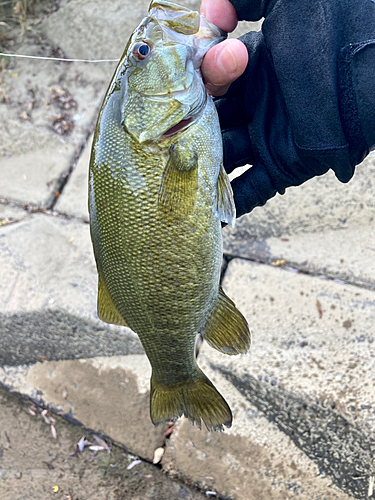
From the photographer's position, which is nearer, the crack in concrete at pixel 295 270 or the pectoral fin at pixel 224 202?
the pectoral fin at pixel 224 202

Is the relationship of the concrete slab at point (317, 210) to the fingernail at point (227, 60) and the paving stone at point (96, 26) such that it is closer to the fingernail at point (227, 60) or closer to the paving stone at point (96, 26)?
the fingernail at point (227, 60)

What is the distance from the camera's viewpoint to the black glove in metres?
1.68

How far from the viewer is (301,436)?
94.3 inches

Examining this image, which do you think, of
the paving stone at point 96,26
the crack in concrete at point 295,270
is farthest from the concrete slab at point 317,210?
the paving stone at point 96,26

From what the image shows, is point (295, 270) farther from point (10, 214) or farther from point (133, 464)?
point (10, 214)

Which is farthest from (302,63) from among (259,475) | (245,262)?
(259,475)

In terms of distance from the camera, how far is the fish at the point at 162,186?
1521 millimetres

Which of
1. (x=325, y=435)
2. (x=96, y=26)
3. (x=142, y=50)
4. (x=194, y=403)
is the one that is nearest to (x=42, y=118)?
(x=96, y=26)

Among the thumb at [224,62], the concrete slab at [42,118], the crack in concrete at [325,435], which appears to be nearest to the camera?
the thumb at [224,62]

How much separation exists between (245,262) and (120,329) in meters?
0.93

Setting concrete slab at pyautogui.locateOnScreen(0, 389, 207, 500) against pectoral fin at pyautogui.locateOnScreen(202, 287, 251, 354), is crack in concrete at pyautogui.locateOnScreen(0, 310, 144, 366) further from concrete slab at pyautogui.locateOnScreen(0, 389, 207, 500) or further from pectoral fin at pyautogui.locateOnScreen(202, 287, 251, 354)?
pectoral fin at pyautogui.locateOnScreen(202, 287, 251, 354)

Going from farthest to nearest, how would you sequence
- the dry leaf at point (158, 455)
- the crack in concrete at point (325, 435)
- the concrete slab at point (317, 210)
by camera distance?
the concrete slab at point (317, 210)
the dry leaf at point (158, 455)
the crack in concrete at point (325, 435)

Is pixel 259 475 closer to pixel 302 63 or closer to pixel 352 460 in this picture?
pixel 352 460

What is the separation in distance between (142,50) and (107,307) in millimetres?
979
